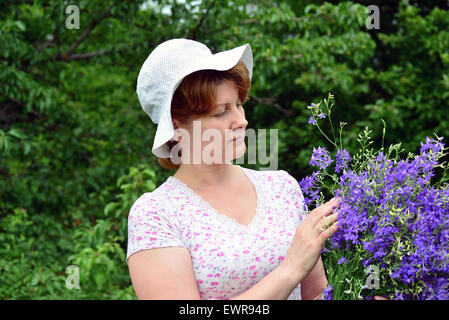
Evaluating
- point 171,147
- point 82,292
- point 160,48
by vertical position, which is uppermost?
point 160,48

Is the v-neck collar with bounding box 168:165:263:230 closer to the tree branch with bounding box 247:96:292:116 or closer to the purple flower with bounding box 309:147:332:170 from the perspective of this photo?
the purple flower with bounding box 309:147:332:170

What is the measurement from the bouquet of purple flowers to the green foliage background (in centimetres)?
232

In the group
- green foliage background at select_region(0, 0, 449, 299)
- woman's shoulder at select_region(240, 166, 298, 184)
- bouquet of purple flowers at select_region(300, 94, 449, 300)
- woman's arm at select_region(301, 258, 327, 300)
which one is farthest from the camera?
green foliage background at select_region(0, 0, 449, 299)

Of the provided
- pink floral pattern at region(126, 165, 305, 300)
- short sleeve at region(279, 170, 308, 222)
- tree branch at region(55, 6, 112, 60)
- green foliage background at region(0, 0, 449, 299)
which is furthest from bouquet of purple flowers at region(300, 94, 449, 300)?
tree branch at region(55, 6, 112, 60)

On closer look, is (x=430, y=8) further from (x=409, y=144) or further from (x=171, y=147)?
(x=171, y=147)

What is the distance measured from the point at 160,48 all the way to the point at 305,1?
4.34m

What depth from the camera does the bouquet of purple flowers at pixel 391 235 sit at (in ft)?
4.31

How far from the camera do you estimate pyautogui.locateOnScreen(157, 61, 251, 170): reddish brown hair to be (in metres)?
1.69

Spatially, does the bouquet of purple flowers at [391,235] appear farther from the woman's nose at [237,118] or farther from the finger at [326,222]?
the woman's nose at [237,118]

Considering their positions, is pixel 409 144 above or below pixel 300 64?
below

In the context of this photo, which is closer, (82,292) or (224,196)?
(224,196)

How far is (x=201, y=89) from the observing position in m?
1.68

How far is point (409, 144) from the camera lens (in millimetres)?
4988

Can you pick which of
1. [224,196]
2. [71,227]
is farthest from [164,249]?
[71,227]
